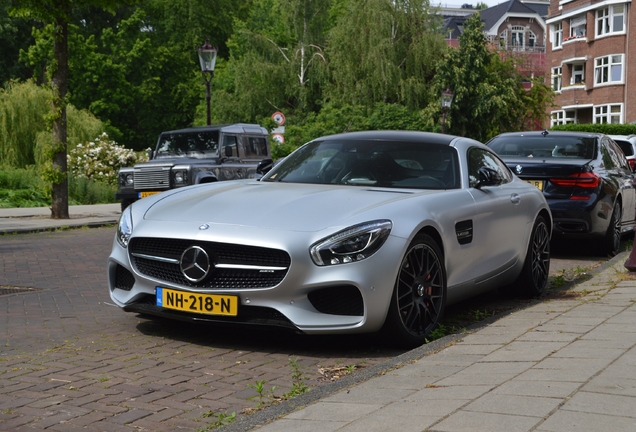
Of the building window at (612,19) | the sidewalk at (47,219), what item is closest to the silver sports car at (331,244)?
the sidewalk at (47,219)

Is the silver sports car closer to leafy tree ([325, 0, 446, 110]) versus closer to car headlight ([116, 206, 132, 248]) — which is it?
car headlight ([116, 206, 132, 248])

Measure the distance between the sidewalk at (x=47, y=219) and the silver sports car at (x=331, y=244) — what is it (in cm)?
1057

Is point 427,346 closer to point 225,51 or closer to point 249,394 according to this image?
point 249,394

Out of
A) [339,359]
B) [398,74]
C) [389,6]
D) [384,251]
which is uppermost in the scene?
[389,6]

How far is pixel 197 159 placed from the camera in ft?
58.7

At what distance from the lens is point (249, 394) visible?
4.79 meters

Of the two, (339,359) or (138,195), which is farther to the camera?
(138,195)

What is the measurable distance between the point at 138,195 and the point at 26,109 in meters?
15.2

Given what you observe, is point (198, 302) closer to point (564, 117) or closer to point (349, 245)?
point (349, 245)

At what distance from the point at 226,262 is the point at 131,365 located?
0.86 metres

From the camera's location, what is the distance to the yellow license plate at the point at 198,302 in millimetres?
5668

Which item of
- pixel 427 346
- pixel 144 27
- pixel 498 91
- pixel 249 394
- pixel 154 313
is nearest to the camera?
pixel 249 394

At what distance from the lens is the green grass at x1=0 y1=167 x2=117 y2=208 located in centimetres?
2530

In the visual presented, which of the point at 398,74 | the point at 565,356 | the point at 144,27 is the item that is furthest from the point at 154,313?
the point at 144,27
